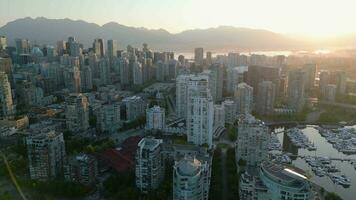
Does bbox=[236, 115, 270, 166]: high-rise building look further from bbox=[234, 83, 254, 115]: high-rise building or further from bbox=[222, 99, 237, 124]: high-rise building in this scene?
bbox=[234, 83, 254, 115]: high-rise building

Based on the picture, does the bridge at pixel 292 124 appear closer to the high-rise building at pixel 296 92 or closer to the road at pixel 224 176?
the high-rise building at pixel 296 92

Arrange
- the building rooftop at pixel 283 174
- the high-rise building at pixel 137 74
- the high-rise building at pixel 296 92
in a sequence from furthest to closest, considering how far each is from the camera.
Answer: the high-rise building at pixel 137 74 → the high-rise building at pixel 296 92 → the building rooftop at pixel 283 174

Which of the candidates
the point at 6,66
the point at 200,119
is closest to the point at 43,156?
the point at 200,119

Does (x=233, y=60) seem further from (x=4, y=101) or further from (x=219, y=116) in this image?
(x=4, y=101)

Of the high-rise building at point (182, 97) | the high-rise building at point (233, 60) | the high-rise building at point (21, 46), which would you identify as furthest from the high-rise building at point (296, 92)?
the high-rise building at point (21, 46)

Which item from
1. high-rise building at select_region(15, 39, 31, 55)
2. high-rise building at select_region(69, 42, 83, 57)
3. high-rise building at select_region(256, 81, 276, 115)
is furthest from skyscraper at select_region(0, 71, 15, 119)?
high-rise building at select_region(15, 39, 31, 55)

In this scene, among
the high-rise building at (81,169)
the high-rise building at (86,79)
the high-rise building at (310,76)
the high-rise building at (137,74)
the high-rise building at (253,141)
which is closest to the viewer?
the high-rise building at (81,169)

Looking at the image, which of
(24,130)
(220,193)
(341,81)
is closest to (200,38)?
(341,81)
